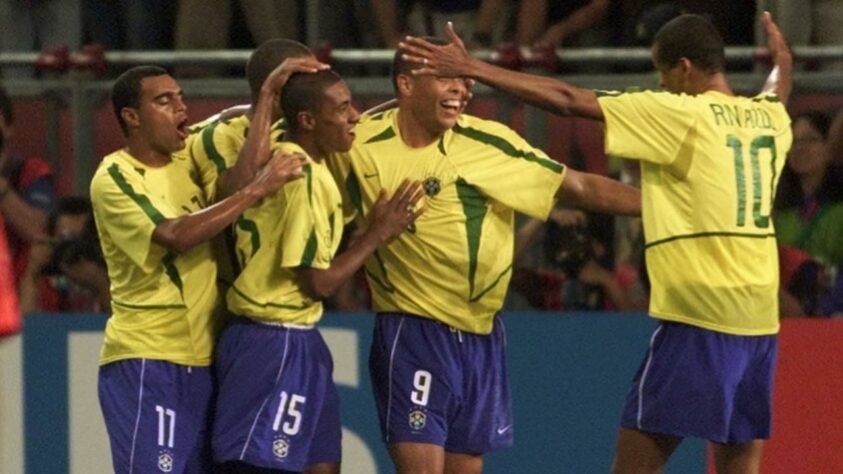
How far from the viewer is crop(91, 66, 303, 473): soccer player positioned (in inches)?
315

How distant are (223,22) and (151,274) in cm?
371

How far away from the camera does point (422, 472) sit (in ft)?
26.7

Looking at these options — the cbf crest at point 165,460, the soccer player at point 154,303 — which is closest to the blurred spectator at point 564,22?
the soccer player at point 154,303

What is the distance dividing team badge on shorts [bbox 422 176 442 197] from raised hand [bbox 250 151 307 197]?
0.62m

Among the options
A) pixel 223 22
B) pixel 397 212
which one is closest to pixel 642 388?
pixel 397 212

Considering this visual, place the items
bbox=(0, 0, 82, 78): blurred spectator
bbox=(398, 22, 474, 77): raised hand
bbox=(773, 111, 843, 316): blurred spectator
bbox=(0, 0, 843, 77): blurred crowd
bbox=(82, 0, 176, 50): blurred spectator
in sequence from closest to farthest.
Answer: bbox=(398, 22, 474, 77): raised hand → bbox=(773, 111, 843, 316): blurred spectator → bbox=(0, 0, 843, 77): blurred crowd → bbox=(0, 0, 82, 78): blurred spectator → bbox=(82, 0, 176, 50): blurred spectator

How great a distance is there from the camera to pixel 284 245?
7867 millimetres

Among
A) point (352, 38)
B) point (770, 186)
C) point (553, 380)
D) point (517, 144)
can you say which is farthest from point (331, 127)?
point (352, 38)

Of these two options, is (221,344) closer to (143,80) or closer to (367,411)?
(143,80)

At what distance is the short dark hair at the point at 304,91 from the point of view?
787cm

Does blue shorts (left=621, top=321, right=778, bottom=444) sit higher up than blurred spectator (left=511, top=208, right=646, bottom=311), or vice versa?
blurred spectator (left=511, top=208, right=646, bottom=311)

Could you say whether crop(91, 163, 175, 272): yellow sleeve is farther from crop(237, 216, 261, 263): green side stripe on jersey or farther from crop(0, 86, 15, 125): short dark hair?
crop(0, 86, 15, 125): short dark hair

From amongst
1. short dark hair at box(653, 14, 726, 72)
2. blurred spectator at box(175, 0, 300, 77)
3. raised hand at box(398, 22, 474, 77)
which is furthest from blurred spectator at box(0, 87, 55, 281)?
short dark hair at box(653, 14, 726, 72)

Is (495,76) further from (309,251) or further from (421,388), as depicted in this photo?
(421,388)
